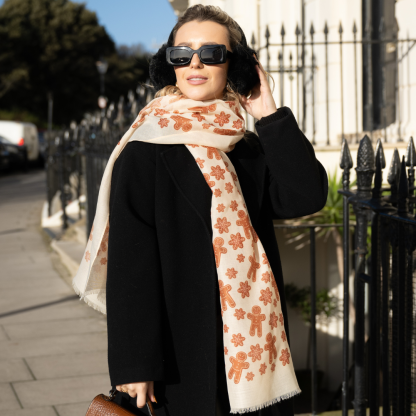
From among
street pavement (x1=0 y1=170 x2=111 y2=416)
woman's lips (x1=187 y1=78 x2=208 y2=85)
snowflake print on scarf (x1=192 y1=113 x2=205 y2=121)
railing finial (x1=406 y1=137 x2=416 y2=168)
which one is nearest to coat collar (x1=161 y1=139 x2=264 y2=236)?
snowflake print on scarf (x1=192 y1=113 x2=205 y2=121)

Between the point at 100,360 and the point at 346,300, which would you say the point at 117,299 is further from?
the point at 100,360

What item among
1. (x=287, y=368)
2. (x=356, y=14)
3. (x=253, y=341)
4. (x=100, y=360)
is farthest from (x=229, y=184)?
(x=356, y=14)

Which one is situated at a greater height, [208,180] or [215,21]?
[215,21]

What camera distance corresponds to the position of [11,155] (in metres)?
23.0

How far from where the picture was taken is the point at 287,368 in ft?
6.40

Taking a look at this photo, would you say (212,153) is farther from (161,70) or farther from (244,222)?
(161,70)

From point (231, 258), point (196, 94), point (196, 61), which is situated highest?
point (196, 61)

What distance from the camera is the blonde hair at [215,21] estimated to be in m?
2.02

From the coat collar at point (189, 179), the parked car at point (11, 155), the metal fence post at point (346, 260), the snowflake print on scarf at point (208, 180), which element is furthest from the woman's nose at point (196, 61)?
the parked car at point (11, 155)

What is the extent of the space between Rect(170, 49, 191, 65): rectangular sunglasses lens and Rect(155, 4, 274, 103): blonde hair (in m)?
0.13

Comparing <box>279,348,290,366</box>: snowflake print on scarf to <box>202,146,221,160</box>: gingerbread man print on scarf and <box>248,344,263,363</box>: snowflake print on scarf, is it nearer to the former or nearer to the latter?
<box>248,344,263,363</box>: snowflake print on scarf

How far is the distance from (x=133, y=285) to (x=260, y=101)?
0.75 meters

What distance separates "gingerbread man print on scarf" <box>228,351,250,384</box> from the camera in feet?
6.04

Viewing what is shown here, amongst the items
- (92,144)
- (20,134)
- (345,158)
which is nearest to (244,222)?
(345,158)
